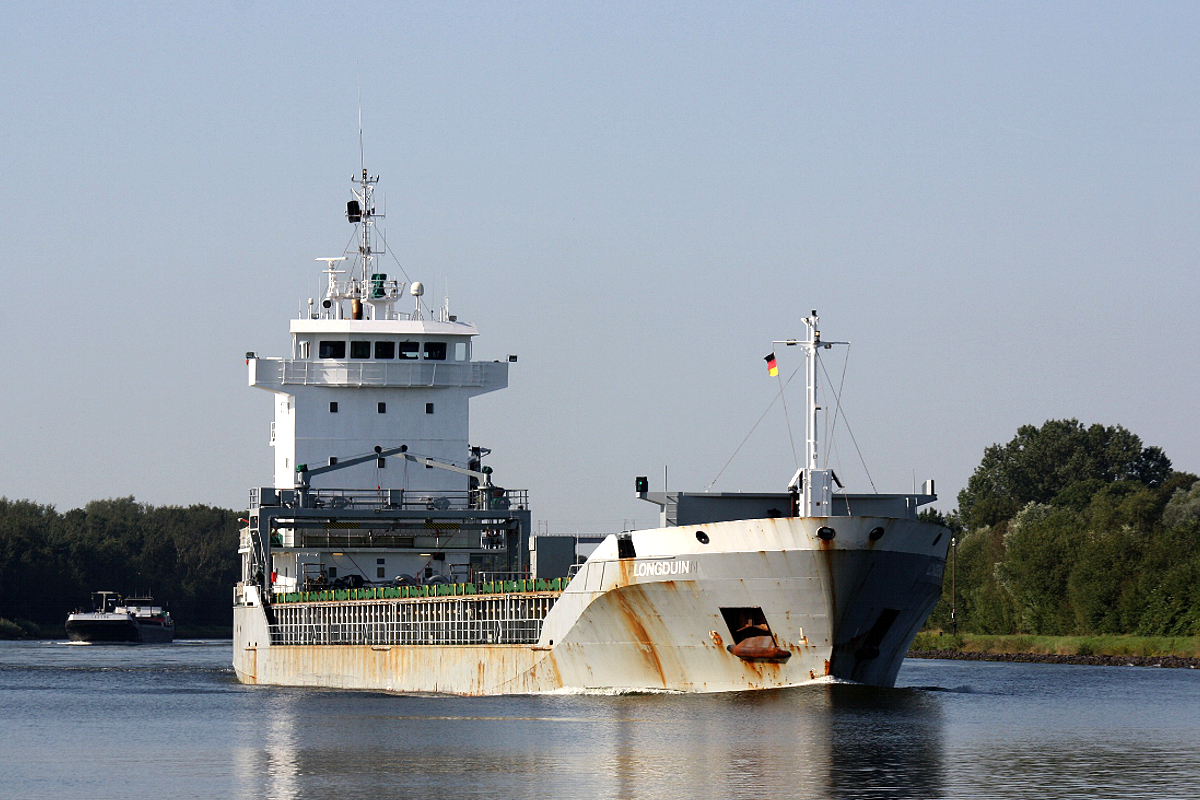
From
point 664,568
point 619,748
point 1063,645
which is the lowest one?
point 1063,645

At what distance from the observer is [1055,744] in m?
35.6

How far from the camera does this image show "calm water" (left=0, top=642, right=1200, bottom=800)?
29312 mm

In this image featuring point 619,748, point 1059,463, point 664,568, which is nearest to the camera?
point 619,748

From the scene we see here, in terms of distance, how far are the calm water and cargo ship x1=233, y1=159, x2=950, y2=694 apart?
4.26ft

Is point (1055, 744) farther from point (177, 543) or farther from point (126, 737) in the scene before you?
point (177, 543)

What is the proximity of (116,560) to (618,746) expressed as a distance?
430 feet

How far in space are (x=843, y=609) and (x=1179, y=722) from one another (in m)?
9.04

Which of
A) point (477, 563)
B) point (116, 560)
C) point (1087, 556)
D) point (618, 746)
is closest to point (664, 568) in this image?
point (618, 746)

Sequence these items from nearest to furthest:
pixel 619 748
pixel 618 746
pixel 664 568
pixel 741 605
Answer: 1. pixel 619 748
2. pixel 618 746
3. pixel 741 605
4. pixel 664 568

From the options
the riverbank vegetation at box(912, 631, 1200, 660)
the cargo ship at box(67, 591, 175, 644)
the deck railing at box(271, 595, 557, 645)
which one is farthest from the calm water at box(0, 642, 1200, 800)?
the cargo ship at box(67, 591, 175, 644)

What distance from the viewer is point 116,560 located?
157625 millimetres

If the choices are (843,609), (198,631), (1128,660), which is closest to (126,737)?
(843,609)

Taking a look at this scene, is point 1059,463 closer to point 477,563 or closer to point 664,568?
point 477,563

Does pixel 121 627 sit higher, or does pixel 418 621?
pixel 418 621
